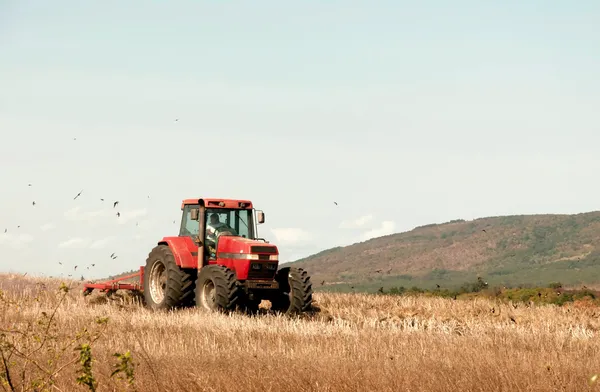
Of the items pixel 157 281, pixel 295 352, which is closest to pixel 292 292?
pixel 157 281

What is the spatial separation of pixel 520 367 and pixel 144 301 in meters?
10.7

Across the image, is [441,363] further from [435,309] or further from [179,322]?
[435,309]

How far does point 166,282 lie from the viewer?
616 inches

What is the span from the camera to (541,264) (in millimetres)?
74188

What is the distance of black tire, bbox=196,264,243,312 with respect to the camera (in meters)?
14.3

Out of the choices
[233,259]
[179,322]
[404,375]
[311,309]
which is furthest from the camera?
[311,309]

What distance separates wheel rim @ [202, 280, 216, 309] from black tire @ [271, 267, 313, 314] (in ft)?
4.33

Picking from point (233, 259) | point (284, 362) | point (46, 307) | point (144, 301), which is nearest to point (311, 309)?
point (233, 259)

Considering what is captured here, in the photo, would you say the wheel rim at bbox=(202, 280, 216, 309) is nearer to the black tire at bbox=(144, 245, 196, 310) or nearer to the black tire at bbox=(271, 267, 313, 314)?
the black tire at bbox=(144, 245, 196, 310)

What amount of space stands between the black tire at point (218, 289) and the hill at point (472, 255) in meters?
52.1

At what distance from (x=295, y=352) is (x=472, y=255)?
74247mm

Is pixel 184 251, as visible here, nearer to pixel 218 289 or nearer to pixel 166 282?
pixel 166 282

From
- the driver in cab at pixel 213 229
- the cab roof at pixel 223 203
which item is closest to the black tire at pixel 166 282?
the driver in cab at pixel 213 229

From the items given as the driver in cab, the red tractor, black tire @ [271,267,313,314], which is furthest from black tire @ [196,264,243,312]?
black tire @ [271,267,313,314]
